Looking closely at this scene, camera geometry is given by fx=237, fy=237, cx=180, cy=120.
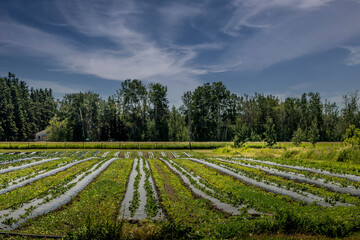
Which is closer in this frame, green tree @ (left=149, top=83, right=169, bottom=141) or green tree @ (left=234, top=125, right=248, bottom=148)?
green tree @ (left=234, top=125, right=248, bottom=148)

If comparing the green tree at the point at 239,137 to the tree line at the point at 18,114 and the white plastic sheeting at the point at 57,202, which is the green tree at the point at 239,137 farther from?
the tree line at the point at 18,114

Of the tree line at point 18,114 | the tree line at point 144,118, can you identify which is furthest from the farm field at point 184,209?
the tree line at point 18,114

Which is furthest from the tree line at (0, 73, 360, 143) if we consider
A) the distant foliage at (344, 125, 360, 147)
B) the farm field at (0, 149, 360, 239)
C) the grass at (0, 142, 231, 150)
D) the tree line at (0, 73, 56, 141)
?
the farm field at (0, 149, 360, 239)

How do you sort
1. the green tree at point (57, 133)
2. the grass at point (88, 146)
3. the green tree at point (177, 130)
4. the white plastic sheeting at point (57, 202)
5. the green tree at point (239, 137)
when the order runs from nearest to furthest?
1. the white plastic sheeting at point (57, 202)
2. the green tree at point (239, 137)
3. the grass at point (88, 146)
4. the green tree at point (57, 133)
5. the green tree at point (177, 130)

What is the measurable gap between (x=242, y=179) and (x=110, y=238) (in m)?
10.9

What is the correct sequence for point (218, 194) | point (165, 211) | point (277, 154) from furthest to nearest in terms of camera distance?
point (277, 154) < point (218, 194) < point (165, 211)

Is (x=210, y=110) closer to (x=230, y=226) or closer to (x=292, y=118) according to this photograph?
(x=292, y=118)

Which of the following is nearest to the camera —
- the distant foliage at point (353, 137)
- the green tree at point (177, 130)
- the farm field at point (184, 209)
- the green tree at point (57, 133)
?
the farm field at point (184, 209)

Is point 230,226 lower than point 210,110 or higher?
lower

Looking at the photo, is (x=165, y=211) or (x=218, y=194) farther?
(x=218, y=194)

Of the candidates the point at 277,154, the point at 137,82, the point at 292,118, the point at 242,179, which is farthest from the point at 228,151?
the point at 292,118

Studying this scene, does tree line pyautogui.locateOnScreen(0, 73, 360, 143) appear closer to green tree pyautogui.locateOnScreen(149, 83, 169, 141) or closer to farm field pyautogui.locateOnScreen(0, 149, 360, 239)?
green tree pyautogui.locateOnScreen(149, 83, 169, 141)

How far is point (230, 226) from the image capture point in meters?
7.16

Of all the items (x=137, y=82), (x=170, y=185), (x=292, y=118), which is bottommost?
(x=170, y=185)
